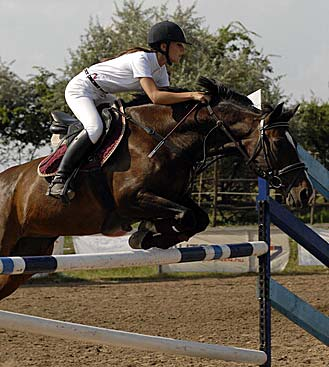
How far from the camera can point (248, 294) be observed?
32.1ft

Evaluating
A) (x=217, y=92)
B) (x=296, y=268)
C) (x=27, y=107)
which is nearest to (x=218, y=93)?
(x=217, y=92)

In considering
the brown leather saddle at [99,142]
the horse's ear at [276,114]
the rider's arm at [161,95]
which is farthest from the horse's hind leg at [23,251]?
the horse's ear at [276,114]

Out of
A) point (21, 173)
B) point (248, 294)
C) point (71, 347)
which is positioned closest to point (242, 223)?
point (248, 294)

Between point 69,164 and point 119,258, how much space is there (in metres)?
1.24

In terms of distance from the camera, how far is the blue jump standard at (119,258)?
3.11 m

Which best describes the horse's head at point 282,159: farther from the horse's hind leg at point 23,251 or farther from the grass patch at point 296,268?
the grass patch at point 296,268

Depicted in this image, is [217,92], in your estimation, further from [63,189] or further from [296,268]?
[296,268]

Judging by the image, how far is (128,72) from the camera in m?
4.71

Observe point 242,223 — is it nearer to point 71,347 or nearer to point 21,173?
point 71,347

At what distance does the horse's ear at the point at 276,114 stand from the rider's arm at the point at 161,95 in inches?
18.1

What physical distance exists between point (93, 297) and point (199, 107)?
5.37 metres

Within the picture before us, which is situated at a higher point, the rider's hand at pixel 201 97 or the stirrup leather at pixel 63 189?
the rider's hand at pixel 201 97

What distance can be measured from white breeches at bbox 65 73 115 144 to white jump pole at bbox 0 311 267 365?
4.67ft

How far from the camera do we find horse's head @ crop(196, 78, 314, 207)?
4.39m
